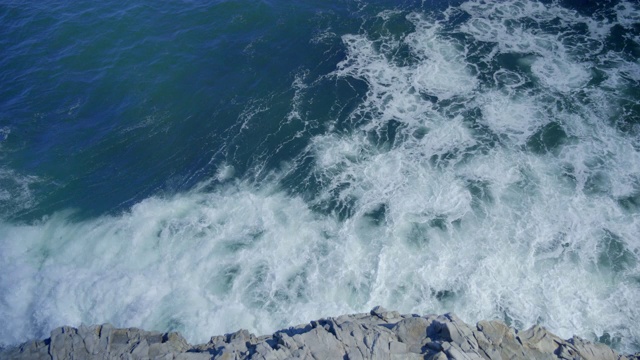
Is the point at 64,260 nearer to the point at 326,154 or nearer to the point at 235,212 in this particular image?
the point at 235,212

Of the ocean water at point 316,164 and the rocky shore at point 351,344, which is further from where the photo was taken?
the ocean water at point 316,164

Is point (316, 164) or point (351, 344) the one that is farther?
point (316, 164)

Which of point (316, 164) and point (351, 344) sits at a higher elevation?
point (351, 344)

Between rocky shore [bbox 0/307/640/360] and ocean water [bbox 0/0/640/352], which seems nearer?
rocky shore [bbox 0/307/640/360]
